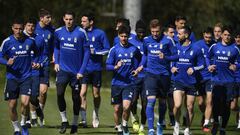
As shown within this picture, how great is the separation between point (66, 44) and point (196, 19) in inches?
1356

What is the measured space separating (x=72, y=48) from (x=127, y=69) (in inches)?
A: 53.2

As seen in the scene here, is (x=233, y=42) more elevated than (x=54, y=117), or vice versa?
(x=233, y=42)

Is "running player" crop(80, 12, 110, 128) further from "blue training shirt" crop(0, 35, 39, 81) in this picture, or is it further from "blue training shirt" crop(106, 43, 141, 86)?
"blue training shirt" crop(0, 35, 39, 81)

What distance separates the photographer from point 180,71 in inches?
905

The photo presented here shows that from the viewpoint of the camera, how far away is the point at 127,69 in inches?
878

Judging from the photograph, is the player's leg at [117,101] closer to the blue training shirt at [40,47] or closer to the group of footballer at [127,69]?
the group of footballer at [127,69]

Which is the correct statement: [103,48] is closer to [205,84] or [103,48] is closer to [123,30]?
[205,84]

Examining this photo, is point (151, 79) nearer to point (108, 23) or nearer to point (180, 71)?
point (180, 71)

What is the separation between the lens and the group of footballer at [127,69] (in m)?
21.6

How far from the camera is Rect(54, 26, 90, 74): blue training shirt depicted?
2280 cm

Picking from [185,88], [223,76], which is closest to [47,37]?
[185,88]

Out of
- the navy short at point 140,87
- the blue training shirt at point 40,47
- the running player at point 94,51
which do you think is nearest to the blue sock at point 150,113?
the navy short at point 140,87

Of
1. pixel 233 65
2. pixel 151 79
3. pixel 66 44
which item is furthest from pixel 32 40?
pixel 233 65

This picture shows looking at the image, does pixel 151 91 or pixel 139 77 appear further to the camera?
pixel 139 77
